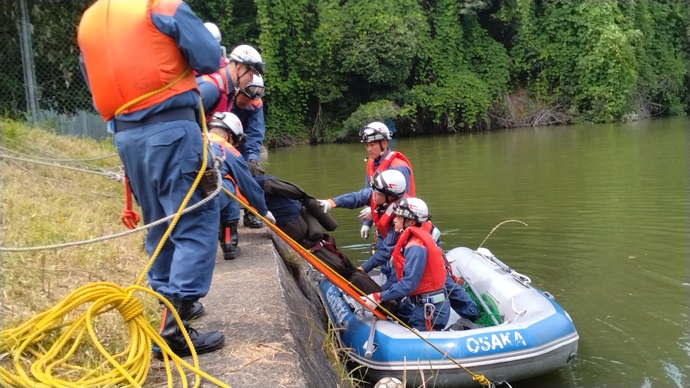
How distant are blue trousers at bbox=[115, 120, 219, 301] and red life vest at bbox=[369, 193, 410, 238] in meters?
2.77

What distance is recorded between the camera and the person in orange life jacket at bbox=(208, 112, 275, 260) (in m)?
4.33

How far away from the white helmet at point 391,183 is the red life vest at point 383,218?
10 centimetres

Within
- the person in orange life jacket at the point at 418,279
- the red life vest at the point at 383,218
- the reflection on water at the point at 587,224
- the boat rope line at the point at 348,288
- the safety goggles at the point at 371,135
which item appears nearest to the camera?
the boat rope line at the point at 348,288

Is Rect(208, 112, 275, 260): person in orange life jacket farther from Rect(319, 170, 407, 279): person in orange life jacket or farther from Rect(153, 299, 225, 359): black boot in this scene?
Rect(153, 299, 225, 359): black boot

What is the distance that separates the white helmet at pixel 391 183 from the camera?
5.45 m

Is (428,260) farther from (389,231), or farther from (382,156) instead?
(382,156)

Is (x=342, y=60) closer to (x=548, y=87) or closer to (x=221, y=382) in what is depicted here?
(x=548, y=87)

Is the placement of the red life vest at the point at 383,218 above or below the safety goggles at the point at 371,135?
below

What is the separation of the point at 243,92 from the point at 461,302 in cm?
255

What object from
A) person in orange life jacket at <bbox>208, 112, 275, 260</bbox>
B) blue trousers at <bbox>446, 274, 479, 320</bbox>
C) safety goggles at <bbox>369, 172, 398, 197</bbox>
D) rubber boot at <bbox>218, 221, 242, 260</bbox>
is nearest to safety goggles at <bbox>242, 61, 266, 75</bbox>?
person in orange life jacket at <bbox>208, 112, 275, 260</bbox>

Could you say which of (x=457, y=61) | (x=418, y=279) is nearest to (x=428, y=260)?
(x=418, y=279)

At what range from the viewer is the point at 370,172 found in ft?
21.1

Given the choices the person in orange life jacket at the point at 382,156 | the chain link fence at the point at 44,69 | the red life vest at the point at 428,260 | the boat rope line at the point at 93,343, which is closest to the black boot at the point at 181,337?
the boat rope line at the point at 93,343

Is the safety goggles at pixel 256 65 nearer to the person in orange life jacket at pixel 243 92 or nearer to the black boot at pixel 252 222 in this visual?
the person in orange life jacket at pixel 243 92
